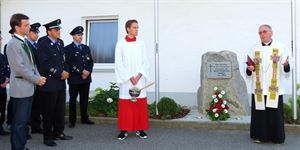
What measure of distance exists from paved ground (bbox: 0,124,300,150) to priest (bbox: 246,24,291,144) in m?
0.22

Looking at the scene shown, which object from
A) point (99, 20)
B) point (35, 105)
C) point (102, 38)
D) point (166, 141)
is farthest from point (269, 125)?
point (99, 20)

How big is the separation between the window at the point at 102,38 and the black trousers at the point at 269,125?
16.2 feet

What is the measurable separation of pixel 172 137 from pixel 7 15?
6.58 m

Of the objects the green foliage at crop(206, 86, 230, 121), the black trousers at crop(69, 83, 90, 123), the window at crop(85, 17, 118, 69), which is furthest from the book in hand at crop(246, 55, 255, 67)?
the window at crop(85, 17, 118, 69)

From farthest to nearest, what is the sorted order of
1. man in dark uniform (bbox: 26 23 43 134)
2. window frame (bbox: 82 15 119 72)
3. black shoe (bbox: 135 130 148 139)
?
window frame (bbox: 82 15 119 72), man in dark uniform (bbox: 26 23 43 134), black shoe (bbox: 135 130 148 139)

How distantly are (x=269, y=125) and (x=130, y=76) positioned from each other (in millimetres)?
2404

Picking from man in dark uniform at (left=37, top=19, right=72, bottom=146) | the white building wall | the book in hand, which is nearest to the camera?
man in dark uniform at (left=37, top=19, right=72, bottom=146)

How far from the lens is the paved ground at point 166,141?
6.22m

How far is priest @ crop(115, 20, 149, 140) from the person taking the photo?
266 inches

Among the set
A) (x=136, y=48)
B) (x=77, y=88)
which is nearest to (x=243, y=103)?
(x=136, y=48)

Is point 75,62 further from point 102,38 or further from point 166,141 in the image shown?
point 102,38

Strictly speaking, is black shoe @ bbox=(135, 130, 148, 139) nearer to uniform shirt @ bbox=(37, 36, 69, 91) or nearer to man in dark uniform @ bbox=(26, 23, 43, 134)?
uniform shirt @ bbox=(37, 36, 69, 91)

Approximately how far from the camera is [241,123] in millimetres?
7562

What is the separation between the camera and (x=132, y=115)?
682 centimetres
